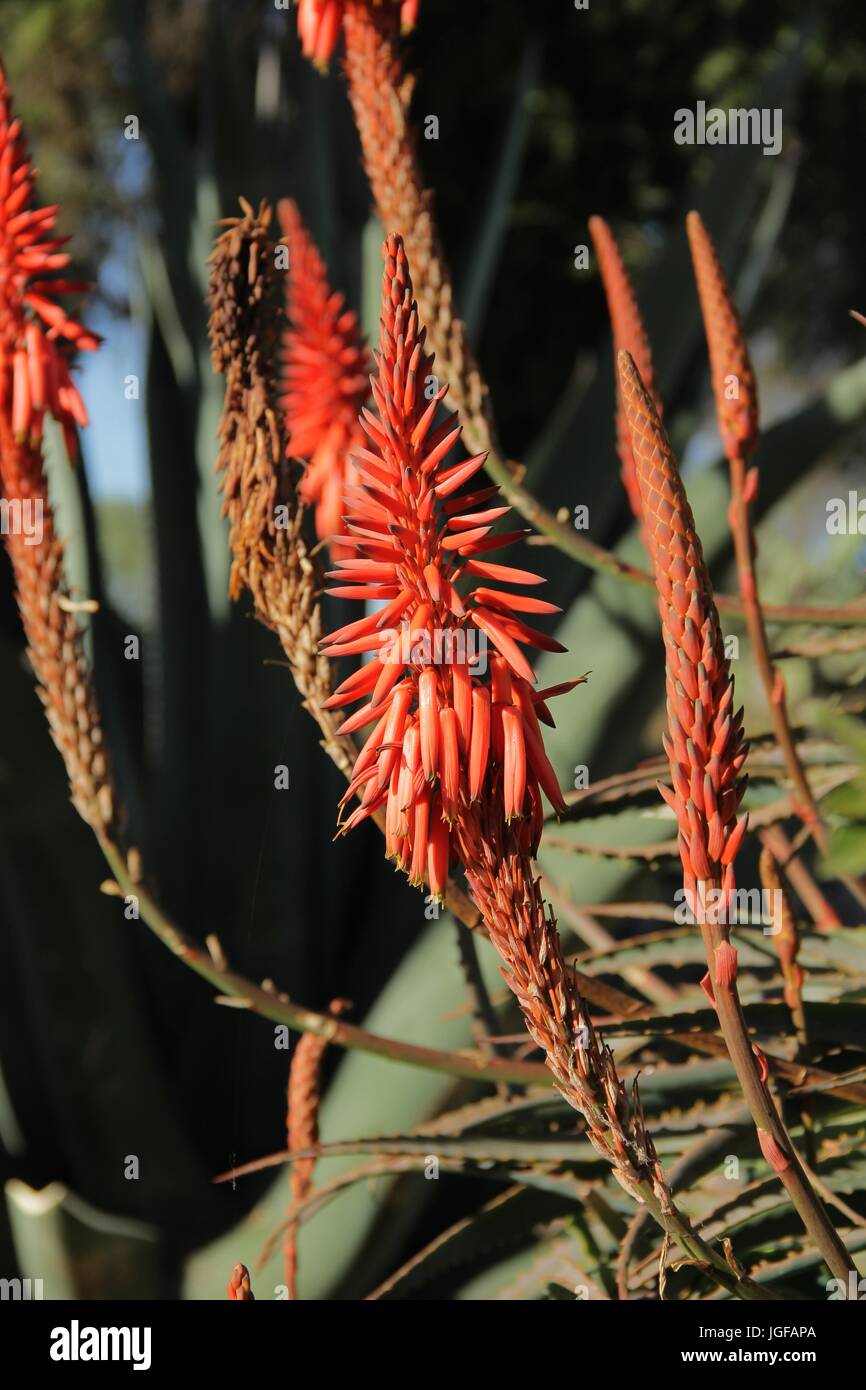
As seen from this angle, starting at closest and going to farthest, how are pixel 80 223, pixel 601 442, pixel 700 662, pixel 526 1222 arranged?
pixel 700 662
pixel 526 1222
pixel 601 442
pixel 80 223

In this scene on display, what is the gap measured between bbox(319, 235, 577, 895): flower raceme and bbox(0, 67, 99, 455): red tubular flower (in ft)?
0.81

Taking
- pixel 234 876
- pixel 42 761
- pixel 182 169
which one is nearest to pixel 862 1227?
pixel 234 876

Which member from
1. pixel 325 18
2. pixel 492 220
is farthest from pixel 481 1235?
pixel 492 220

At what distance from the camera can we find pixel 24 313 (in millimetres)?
651

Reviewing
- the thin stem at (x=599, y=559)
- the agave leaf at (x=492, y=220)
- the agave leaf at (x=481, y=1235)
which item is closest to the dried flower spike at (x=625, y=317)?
the thin stem at (x=599, y=559)

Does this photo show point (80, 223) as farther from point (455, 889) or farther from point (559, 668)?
point (455, 889)

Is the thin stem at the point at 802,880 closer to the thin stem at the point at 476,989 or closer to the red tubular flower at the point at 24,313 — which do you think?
the thin stem at the point at 476,989

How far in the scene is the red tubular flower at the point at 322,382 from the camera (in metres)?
0.77

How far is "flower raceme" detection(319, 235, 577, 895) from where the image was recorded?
0.42m

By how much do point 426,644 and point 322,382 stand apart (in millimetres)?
401

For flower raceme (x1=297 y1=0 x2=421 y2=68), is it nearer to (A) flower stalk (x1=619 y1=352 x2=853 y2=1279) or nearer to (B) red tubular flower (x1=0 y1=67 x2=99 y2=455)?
(B) red tubular flower (x1=0 y1=67 x2=99 y2=455)

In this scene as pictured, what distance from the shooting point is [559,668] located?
0.94m

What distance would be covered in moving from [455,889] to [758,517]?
576 mm

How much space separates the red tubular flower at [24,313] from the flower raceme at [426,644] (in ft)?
0.81
